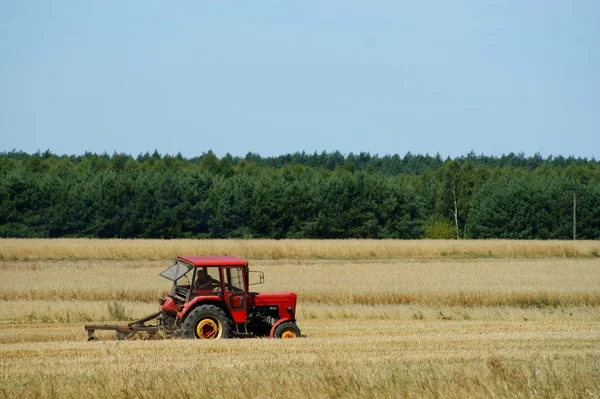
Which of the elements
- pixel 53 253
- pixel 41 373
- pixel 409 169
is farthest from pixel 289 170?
pixel 409 169

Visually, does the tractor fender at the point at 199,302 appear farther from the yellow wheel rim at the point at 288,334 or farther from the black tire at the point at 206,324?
the yellow wheel rim at the point at 288,334

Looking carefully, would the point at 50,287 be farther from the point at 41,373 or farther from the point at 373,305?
the point at 41,373

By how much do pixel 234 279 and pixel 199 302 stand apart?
0.90m

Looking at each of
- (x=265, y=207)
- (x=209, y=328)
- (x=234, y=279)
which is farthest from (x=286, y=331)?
(x=265, y=207)

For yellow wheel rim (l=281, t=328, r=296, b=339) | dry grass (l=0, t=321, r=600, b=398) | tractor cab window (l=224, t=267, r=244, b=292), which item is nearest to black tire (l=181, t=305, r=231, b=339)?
tractor cab window (l=224, t=267, r=244, b=292)

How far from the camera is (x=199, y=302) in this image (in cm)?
1761

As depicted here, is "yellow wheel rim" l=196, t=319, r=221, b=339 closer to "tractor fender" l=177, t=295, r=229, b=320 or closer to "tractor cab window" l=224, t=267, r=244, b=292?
"tractor fender" l=177, t=295, r=229, b=320

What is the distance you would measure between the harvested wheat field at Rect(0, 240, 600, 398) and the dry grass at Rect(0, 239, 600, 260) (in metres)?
0.16

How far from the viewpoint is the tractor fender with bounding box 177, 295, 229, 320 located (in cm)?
1745

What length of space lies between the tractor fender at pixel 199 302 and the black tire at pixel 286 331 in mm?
1318

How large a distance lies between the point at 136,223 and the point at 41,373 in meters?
61.4

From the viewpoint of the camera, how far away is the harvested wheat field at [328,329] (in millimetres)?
10750

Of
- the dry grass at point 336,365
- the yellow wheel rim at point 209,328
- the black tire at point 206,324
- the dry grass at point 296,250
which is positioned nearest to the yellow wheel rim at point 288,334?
the dry grass at point 336,365

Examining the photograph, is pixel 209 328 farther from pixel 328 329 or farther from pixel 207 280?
pixel 328 329
